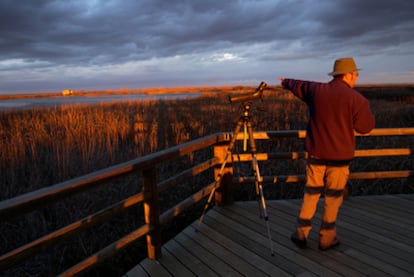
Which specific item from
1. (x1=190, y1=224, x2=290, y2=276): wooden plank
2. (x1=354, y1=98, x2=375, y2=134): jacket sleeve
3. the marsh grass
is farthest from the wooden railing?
(x1=354, y1=98, x2=375, y2=134): jacket sleeve

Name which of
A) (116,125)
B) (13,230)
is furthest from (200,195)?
(116,125)

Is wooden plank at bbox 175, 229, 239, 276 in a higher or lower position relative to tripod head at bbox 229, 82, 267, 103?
lower

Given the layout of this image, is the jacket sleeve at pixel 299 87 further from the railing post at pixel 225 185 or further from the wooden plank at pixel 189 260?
the wooden plank at pixel 189 260

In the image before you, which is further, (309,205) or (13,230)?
(13,230)

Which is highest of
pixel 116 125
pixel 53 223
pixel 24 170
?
pixel 116 125

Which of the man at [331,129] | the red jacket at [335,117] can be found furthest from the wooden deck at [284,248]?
the red jacket at [335,117]

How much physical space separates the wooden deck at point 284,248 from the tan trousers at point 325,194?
0.74ft

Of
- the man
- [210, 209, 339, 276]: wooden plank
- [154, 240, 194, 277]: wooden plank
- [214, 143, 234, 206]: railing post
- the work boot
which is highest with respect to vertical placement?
the man

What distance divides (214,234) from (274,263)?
824mm

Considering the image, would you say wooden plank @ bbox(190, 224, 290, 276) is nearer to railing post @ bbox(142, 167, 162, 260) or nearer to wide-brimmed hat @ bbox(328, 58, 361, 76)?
railing post @ bbox(142, 167, 162, 260)

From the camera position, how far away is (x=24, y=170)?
5.12 metres

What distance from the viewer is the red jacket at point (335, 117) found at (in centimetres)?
242

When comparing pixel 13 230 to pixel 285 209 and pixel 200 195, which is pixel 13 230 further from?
pixel 285 209

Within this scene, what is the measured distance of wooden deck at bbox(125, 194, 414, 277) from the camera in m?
2.65
